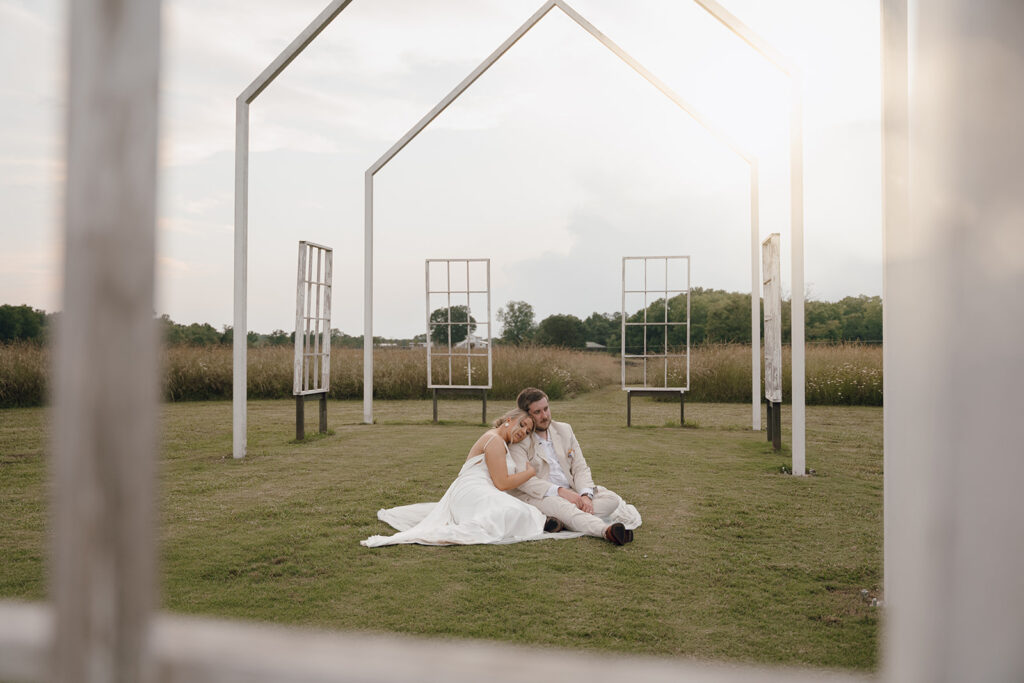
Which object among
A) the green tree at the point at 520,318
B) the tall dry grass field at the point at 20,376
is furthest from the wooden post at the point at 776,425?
the green tree at the point at 520,318

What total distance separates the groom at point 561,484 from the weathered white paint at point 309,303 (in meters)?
3.89

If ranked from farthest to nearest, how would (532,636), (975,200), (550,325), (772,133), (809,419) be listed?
→ (550,325) → (809,419) → (772,133) → (532,636) → (975,200)

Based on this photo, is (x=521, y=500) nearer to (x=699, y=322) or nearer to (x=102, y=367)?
(x=102, y=367)

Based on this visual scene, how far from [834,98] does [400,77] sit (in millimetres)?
7953

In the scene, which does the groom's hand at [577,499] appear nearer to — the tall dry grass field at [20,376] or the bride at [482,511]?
the bride at [482,511]

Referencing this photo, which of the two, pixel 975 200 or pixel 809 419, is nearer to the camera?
pixel 975 200

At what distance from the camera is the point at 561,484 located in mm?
5082

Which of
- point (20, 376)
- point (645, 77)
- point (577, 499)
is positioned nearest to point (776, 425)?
Answer: point (577, 499)

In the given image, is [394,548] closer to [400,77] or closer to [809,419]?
[809,419]

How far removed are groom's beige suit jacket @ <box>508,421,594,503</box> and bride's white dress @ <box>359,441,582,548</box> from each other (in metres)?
0.16

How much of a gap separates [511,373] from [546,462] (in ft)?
28.0

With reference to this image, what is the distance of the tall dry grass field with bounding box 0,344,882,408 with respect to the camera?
43.4ft

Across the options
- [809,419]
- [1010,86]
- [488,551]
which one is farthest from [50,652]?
[809,419]

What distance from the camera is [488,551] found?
4109 mm
